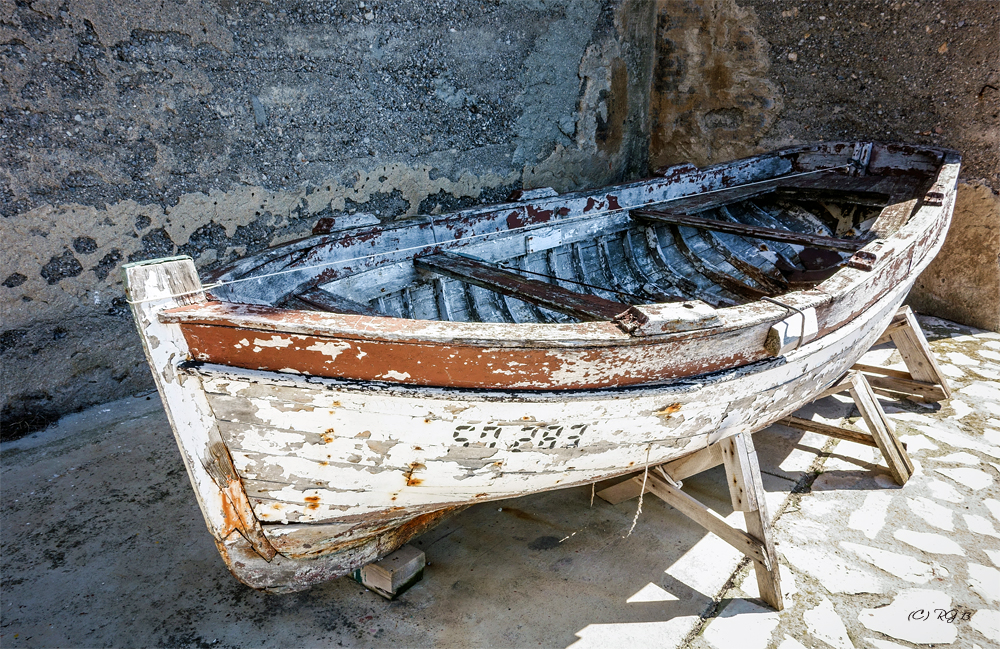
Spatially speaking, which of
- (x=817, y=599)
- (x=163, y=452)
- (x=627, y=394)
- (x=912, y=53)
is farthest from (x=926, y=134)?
(x=163, y=452)

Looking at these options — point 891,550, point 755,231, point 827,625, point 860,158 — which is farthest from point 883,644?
point 860,158

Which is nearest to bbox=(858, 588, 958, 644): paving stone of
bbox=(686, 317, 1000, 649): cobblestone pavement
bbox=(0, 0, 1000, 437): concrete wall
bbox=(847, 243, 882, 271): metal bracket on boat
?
bbox=(686, 317, 1000, 649): cobblestone pavement

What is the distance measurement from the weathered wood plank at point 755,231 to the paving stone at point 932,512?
1177 mm

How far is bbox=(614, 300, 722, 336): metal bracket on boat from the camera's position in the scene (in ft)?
5.93

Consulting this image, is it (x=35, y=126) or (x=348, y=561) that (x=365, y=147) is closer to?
(x=35, y=126)

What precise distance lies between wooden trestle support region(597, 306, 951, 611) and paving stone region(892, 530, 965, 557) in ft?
1.24

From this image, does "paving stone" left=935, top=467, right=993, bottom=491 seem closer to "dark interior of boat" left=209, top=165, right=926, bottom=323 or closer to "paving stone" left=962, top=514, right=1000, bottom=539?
"paving stone" left=962, top=514, right=1000, bottom=539

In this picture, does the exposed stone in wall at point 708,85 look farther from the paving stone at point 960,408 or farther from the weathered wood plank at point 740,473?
the weathered wood plank at point 740,473

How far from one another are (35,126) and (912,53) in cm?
561

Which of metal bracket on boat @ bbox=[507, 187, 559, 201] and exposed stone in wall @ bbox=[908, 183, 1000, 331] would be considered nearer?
metal bracket on boat @ bbox=[507, 187, 559, 201]

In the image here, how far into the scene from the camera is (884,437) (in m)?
2.98

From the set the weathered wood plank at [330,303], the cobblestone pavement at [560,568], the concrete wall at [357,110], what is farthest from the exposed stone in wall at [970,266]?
the weathered wood plank at [330,303]

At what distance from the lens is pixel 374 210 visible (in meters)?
4.52

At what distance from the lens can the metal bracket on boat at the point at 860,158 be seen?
4477mm
